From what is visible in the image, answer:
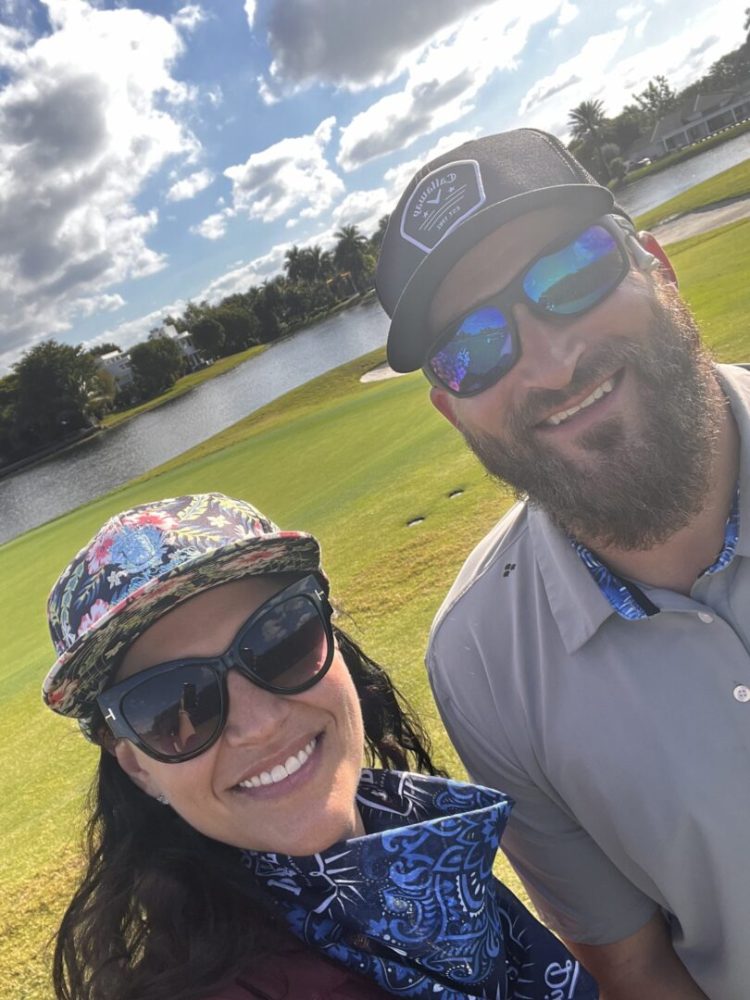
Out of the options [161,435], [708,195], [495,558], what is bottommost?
[161,435]

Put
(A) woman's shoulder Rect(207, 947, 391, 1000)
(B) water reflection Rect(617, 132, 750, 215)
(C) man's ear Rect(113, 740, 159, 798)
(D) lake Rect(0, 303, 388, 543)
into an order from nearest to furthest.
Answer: (A) woman's shoulder Rect(207, 947, 391, 1000), (C) man's ear Rect(113, 740, 159, 798), (D) lake Rect(0, 303, 388, 543), (B) water reflection Rect(617, 132, 750, 215)

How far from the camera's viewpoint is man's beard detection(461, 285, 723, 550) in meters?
1.66

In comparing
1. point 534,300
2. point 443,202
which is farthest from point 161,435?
point 534,300

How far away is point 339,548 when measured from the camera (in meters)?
6.23

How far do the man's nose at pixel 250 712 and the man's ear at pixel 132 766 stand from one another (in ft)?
0.81

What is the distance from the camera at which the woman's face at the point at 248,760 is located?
1414 millimetres

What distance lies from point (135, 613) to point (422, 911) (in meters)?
0.82

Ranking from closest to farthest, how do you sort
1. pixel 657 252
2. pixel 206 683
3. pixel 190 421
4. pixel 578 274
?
A: pixel 206 683, pixel 578 274, pixel 657 252, pixel 190 421

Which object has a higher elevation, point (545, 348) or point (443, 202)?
point (443, 202)

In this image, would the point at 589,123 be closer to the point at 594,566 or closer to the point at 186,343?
the point at 186,343

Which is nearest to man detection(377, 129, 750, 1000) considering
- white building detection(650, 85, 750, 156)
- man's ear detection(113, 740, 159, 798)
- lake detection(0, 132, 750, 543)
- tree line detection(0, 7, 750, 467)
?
man's ear detection(113, 740, 159, 798)

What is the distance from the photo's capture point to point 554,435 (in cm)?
175

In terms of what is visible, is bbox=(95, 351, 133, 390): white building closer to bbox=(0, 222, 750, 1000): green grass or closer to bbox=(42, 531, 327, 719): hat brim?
bbox=(0, 222, 750, 1000): green grass

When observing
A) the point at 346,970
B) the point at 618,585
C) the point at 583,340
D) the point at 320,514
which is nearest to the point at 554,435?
the point at 583,340
